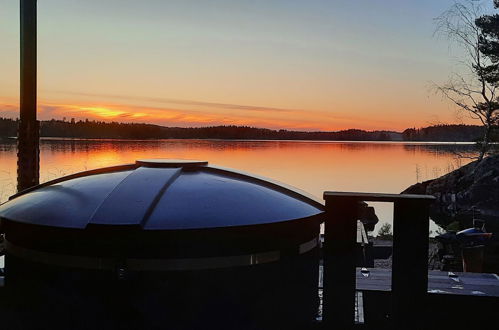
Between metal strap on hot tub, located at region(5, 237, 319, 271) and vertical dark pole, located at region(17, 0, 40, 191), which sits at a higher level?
vertical dark pole, located at region(17, 0, 40, 191)

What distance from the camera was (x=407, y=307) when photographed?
345 centimetres

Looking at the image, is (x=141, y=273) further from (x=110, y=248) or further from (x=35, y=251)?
(x=35, y=251)

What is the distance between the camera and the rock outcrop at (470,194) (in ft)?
84.6

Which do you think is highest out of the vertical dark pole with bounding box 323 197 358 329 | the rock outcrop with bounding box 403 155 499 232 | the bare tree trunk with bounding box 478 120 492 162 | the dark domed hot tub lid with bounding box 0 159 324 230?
the bare tree trunk with bounding box 478 120 492 162

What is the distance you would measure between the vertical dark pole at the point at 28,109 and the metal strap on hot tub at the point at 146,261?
2804 millimetres

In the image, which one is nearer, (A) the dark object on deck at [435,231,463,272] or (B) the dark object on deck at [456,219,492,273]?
(B) the dark object on deck at [456,219,492,273]

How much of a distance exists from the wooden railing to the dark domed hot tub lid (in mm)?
216

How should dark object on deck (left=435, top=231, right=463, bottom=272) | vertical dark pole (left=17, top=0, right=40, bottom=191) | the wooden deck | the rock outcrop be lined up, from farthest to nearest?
the rock outcrop, dark object on deck (left=435, top=231, right=463, bottom=272), vertical dark pole (left=17, top=0, right=40, bottom=191), the wooden deck

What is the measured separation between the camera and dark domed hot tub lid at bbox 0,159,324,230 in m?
2.70

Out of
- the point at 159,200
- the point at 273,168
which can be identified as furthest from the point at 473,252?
the point at 273,168

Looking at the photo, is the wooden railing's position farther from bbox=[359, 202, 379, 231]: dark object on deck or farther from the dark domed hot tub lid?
bbox=[359, 202, 379, 231]: dark object on deck

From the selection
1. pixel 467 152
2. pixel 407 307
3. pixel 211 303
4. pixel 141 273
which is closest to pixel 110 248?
pixel 141 273

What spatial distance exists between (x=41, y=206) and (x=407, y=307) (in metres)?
2.62

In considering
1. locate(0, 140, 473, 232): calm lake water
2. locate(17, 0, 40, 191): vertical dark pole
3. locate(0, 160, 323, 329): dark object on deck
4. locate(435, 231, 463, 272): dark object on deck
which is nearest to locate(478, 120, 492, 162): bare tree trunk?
locate(0, 140, 473, 232): calm lake water
